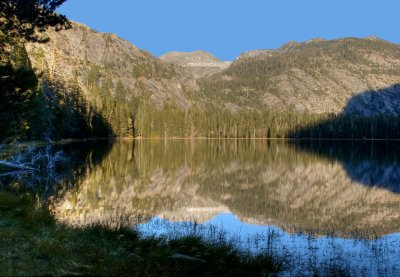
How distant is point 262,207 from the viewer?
33.7 meters

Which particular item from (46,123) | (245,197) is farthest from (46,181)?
(46,123)

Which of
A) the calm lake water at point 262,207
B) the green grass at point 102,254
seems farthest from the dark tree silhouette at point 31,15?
the calm lake water at point 262,207

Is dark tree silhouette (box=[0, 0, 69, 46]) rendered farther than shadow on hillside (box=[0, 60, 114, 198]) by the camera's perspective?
No

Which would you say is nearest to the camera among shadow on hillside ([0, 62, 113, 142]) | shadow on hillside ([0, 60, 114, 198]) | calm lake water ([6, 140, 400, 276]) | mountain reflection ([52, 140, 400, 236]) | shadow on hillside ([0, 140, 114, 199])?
calm lake water ([6, 140, 400, 276])

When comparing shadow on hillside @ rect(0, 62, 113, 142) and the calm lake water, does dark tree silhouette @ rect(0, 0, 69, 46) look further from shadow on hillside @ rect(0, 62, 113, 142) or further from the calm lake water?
the calm lake water

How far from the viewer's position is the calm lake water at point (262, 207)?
20062 mm

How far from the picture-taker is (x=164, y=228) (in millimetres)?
23484

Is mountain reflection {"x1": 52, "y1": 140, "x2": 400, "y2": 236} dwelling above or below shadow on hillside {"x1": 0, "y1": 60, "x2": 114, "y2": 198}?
below

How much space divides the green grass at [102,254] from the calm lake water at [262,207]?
3254 millimetres

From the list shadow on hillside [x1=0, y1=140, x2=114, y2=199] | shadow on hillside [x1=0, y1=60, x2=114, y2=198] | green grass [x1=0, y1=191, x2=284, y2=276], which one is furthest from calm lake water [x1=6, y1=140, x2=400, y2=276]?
green grass [x1=0, y1=191, x2=284, y2=276]

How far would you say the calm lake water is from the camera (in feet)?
65.8

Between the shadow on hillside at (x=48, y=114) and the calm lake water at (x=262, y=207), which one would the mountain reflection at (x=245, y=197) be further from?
the shadow on hillside at (x=48, y=114)

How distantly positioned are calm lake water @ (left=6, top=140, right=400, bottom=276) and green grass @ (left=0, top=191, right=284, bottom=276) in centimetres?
325

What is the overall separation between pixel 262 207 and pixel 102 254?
22683mm
